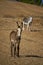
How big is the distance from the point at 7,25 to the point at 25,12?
0.36 feet

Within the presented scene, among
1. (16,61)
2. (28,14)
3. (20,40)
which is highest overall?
(28,14)

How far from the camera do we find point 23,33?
0.88 metres

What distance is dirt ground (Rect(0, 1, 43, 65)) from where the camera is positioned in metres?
0.86

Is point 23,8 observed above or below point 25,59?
above

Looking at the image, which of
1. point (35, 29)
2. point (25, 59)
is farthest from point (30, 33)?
point (25, 59)

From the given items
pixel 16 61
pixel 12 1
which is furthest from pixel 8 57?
pixel 12 1

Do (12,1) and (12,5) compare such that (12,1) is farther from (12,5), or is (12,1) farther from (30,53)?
(30,53)

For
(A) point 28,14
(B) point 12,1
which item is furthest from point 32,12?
(B) point 12,1

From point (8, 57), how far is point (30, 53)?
0.11 m

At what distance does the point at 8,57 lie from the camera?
36.6 inches

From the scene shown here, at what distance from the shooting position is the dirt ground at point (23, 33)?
86cm

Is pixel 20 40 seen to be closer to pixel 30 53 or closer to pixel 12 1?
pixel 30 53

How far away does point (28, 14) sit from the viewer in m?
0.88

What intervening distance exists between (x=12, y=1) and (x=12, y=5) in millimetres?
24
